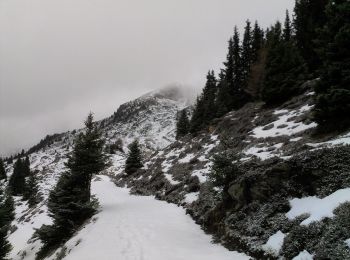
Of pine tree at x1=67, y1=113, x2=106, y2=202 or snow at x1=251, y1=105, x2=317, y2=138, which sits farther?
pine tree at x1=67, y1=113, x2=106, y2=202

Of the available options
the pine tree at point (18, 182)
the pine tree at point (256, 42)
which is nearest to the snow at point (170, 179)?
the pine tree at point (256, 42)

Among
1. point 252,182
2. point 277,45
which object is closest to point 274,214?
point 252,182

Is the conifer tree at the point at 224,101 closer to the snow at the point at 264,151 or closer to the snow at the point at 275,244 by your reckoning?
the snow at the point at 264,151

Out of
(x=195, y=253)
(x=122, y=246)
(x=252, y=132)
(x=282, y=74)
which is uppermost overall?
(x=282, y=74)

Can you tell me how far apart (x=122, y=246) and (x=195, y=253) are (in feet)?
12.1

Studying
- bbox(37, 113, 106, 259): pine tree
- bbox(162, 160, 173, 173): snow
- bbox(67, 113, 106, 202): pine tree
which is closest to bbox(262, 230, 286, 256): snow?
bbox(37, 113, 106, 259): pine tree

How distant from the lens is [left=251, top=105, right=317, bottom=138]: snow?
83.4 feet

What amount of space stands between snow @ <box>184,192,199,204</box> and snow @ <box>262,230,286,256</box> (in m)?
10.9

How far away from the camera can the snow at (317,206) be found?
34.9 feet

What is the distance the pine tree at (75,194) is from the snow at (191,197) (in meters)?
7.02

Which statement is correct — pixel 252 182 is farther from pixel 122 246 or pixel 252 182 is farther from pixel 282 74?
pixel 282 74

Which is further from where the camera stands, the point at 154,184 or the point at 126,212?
the point at 154,184

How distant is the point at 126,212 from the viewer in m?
23.8

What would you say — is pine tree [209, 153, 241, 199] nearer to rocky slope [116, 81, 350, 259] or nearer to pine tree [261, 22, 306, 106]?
rocky slope [116, 81, 350, 259]
